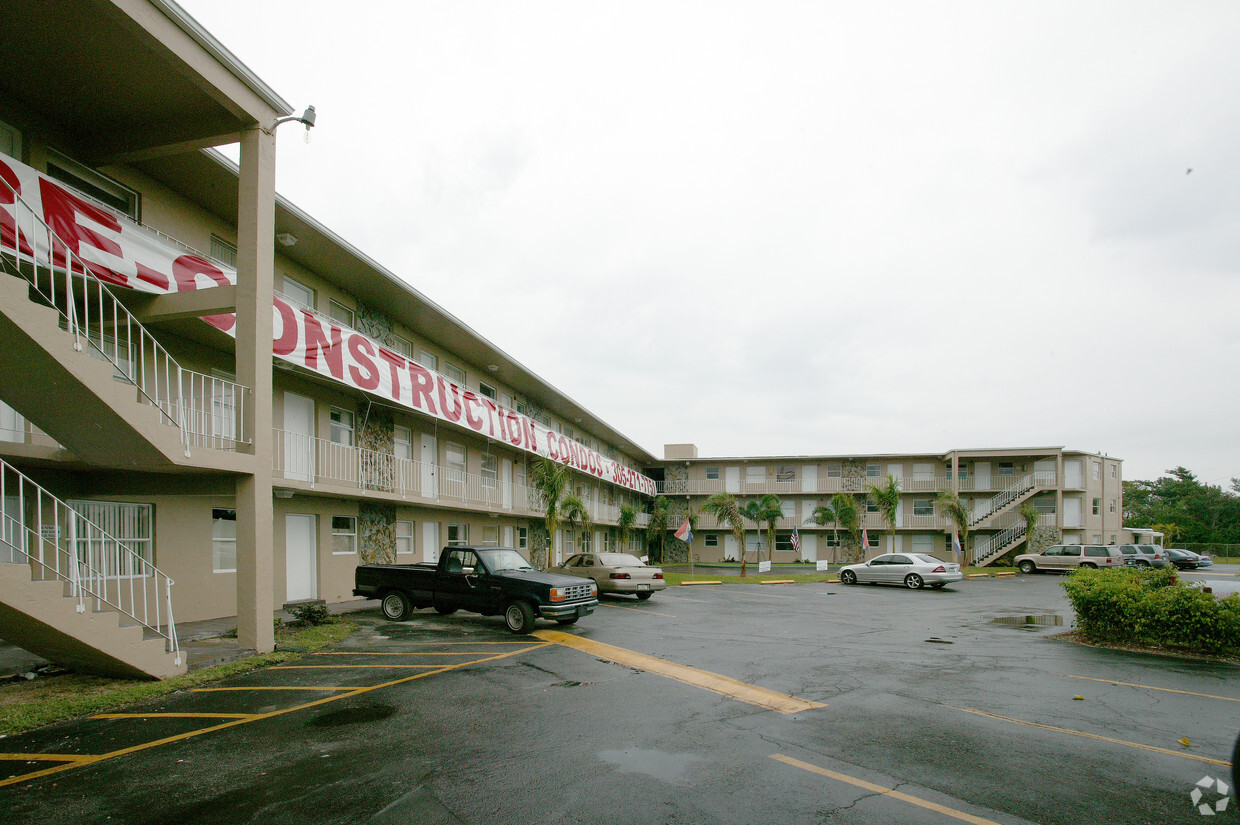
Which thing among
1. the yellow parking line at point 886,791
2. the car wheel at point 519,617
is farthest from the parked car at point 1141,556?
the yellow parking line at point 886,791

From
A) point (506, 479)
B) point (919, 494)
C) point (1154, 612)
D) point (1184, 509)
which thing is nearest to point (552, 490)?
point (506, 479)

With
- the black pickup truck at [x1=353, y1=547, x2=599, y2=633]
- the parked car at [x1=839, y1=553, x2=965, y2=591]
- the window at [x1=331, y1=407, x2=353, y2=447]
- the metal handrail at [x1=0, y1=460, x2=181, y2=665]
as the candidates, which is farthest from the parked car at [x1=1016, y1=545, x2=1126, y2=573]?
the metal handrail at [x1=0, y1=460, x2=181, y2=665]

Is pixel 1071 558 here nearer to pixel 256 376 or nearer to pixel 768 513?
pixel 768 513

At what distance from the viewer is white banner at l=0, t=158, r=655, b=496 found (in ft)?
30.0

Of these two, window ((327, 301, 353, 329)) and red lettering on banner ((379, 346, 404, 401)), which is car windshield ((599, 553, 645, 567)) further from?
window ((327, 301, 353, 329))

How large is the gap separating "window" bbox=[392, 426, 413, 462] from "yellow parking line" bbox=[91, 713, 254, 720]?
Result: 12.7 meters

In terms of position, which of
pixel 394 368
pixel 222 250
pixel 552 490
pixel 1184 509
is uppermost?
pixel 222 250

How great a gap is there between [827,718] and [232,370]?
547 inches

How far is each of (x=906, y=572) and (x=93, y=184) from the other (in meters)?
27.6

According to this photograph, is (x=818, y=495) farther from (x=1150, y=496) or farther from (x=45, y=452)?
(x=1150, y=496)

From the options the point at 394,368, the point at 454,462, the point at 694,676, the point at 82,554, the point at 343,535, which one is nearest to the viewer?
the point at 694,676

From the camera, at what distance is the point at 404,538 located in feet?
67.3

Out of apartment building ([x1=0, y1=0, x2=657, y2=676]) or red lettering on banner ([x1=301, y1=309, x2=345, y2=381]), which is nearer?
apartment building ([x1=0, y1=0, x2=657, y2=676])

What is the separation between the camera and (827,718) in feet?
23.5
